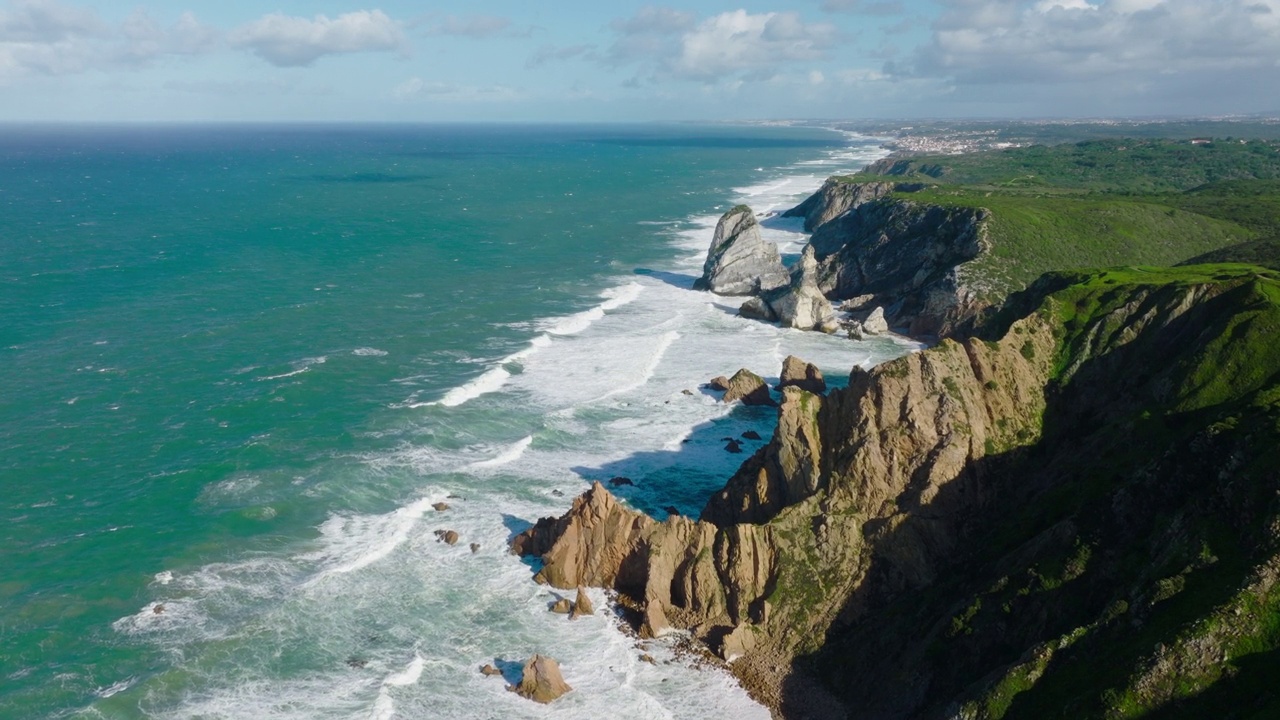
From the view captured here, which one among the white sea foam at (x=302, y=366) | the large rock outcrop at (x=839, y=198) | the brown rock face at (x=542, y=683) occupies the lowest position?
the brown rock face at (x=542, y=683)

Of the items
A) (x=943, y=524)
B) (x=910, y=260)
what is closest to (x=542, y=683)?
(x=943, y=524)

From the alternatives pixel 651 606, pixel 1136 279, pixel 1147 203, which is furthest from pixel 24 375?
pixel 1147 203

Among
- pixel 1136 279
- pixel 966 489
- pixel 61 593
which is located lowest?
pixel 61 593

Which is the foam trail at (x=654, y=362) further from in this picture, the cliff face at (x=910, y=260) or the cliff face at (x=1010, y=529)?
the cliff face at (x=1010, y=529)

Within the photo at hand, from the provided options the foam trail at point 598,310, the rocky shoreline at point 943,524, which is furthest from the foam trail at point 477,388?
the rocky shoreline at point 943,524

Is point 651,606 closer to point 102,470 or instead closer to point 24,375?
point 102,470

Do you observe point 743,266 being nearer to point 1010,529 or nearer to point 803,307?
point 803,307
